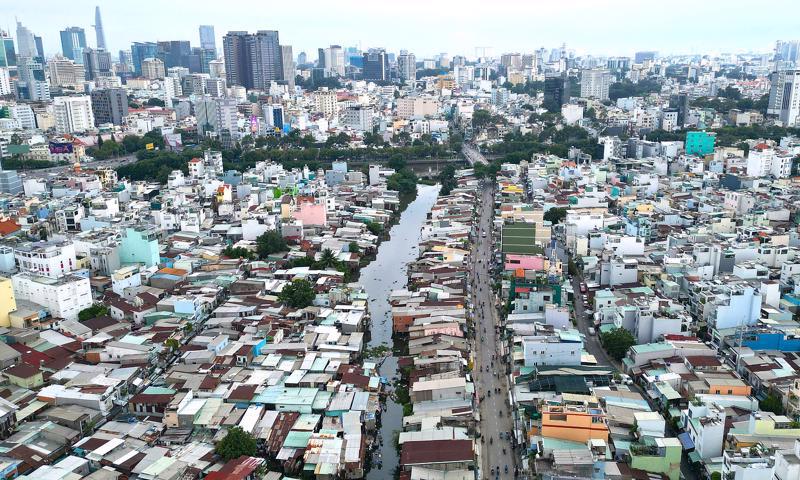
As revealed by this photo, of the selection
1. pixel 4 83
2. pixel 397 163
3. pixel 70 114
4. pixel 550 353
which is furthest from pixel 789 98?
pixel 4 83

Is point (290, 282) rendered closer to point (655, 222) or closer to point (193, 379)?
point (193, 379)

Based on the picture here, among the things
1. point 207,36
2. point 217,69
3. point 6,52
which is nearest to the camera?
point 6,52

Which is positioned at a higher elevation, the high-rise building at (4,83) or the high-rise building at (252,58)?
the high-rise building at (252,58)

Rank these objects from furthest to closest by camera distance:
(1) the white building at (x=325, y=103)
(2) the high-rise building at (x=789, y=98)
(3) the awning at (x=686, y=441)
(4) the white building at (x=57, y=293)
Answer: (1) the white building at (x=325, y=103)
(2) the high-rise building at (x=789, y=98)
(4) the white building at (x=57, y=293)
(3) the awning at (x=686, y=441)

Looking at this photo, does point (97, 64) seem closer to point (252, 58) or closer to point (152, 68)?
point (152, 68)

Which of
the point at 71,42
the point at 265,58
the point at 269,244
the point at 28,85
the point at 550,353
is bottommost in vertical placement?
the point at 550,353

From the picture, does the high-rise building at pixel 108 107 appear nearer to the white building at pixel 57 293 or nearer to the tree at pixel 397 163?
the tree at pixel 397 163

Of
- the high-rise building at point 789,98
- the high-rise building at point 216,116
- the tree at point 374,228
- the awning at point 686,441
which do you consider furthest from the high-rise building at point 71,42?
the awning at point 686,441
